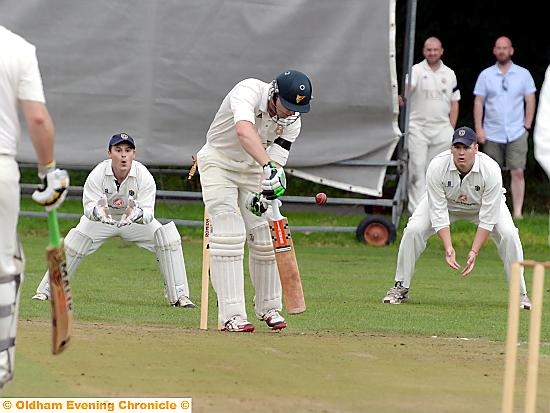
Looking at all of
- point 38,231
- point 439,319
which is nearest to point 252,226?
point 439,319

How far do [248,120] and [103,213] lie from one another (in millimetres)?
2773

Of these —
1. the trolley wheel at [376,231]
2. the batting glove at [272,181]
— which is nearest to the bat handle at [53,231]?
the batting glove at [272,181]

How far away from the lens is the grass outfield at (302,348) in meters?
6.66

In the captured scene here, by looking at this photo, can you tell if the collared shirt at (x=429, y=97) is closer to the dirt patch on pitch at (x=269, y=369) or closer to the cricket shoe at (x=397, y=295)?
the cricket shoe at (x=397, y=295)

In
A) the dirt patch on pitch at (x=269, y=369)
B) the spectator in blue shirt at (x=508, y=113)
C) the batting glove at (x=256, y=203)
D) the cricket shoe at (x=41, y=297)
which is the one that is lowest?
the dirt patch on pitch at (x=269, y=369)

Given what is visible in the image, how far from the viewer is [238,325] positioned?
348 inches

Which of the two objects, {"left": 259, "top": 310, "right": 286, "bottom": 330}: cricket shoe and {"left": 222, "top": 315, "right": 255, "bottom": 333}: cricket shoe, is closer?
{"left": 222, "top": 315, "right": 255, "bottom": 333}: cricket shoe

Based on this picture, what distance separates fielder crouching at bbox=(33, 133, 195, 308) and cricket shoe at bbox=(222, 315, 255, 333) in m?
1.87

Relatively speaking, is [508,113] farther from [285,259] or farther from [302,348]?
[302,348]

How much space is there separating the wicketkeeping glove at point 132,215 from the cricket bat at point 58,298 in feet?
13.8

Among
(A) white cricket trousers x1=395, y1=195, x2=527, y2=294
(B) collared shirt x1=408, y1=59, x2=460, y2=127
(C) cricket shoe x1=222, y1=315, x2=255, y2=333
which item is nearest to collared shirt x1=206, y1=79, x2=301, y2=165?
(C) cricket shoe x1=222, y1=315, x2=255, y2=333

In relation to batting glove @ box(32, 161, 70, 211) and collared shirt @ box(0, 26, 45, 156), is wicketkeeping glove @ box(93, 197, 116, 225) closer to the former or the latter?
batting glove @ box(32, 161, 70, 211)

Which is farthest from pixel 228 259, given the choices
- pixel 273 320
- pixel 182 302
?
pixel 182 302

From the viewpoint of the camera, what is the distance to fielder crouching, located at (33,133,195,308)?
35.5 ft
